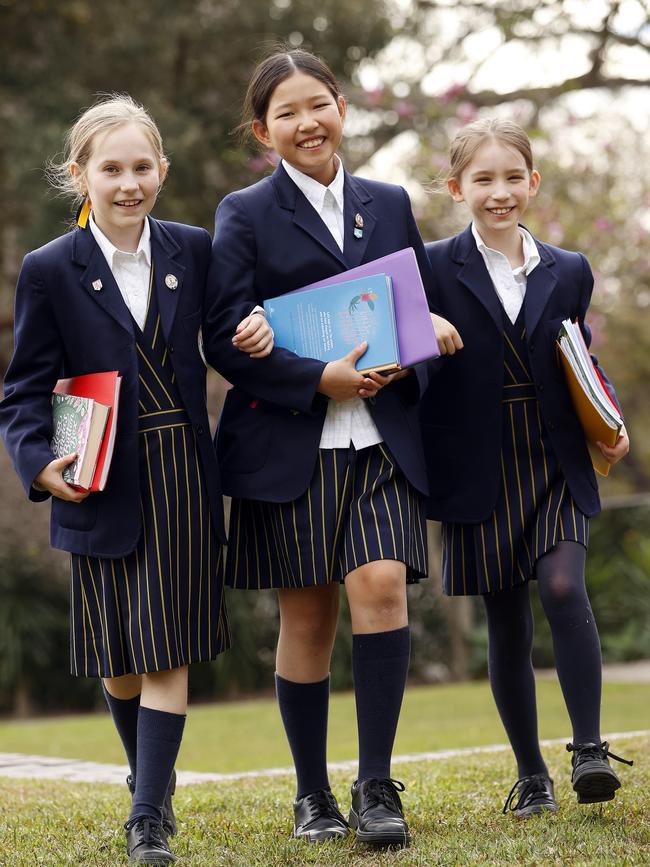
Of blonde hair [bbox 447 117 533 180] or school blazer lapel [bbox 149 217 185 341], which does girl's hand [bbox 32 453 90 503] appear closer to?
school blazer lapel [bbox 149 217 185 341]

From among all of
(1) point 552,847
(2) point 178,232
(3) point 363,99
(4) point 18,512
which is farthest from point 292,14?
(1) point 552,847

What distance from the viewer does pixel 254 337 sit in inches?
144

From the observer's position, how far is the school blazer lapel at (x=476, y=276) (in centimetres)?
400

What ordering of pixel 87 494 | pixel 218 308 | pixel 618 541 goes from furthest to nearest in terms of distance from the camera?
pixel 618 541 → pixel 218 308 → pixel 87 494

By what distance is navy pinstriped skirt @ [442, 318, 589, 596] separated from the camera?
154 inches

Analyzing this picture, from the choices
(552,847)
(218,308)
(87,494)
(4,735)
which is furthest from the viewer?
(4,735)

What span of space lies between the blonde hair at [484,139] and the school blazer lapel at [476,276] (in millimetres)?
237

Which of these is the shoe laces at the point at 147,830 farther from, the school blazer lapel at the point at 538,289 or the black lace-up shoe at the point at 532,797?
the school blazer lapel at the point at 538,289

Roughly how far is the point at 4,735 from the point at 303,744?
584 centimetres

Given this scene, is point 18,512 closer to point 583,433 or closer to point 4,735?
point 4,735

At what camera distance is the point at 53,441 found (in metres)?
3.70

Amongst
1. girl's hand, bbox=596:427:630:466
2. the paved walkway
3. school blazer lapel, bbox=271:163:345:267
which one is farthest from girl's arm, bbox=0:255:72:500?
the paved walkway

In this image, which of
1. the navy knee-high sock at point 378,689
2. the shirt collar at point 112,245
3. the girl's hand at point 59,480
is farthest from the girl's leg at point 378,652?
the shirt collar at point 112,245

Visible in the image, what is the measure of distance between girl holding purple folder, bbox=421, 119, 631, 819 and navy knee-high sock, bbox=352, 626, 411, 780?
48cm
